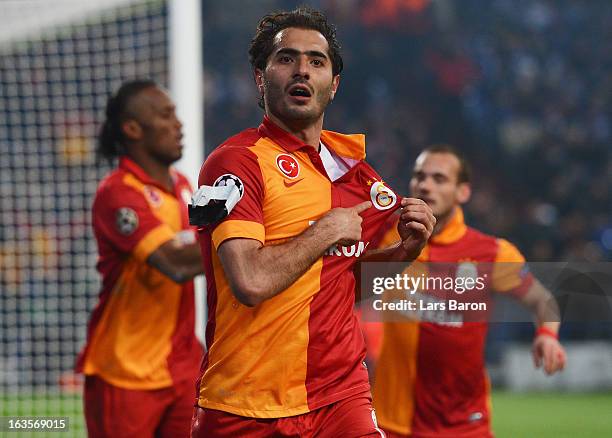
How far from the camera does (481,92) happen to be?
1936 centimetres

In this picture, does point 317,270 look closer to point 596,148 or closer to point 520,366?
point 520,366

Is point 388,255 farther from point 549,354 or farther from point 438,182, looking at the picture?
point 438,182

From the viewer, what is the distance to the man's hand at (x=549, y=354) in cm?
479

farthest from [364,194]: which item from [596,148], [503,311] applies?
[596,148]

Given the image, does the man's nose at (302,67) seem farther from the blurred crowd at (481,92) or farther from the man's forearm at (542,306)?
the blurred crowd at (481,92)

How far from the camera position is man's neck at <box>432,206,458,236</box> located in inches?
213

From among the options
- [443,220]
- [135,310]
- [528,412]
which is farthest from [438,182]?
[528,412]

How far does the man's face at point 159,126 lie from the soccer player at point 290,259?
1.83 meters

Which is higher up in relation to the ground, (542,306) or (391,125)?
(391,125)

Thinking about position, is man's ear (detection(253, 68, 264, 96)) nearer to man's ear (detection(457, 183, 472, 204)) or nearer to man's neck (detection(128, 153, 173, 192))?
man's neck (detection(128, 153, 173, 192))

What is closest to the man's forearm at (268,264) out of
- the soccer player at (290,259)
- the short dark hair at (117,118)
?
the soccer player at (290,259)

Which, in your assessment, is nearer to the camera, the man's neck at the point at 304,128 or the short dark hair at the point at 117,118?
the man's neck at the point at 304,128

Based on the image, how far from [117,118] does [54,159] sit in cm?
312

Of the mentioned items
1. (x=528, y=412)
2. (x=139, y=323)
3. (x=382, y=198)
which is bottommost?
(x=528, y=412)
